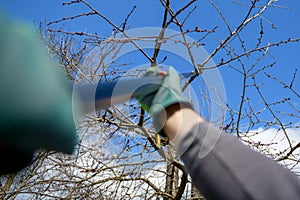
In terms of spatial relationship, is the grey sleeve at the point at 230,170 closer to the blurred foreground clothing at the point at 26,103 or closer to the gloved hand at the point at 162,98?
the gloved hand at the point at 162,98

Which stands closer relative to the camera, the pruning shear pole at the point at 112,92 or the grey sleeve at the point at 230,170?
the grey sleeve at the point at 230,170

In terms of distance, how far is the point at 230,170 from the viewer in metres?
0.43

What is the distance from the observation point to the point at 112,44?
1942 millimetres

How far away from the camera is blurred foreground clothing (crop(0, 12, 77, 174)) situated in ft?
1.69

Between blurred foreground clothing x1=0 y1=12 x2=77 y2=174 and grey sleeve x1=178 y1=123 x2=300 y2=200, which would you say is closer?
grey sleeve x1=178 y1=123 x2=300 y2=200

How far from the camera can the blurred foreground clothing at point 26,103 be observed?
516 millimetres

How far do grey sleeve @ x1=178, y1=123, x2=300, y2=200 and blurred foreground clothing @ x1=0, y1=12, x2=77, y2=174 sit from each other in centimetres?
21

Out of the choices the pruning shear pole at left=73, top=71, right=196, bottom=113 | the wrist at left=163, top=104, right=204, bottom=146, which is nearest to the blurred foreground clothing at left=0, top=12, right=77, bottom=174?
the pruning shear pole at left=73, top=71, right=196, bottom=113

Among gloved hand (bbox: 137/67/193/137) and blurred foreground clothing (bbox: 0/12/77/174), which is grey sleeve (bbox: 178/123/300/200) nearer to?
gloved hand (bbox: 137/67/193/137)

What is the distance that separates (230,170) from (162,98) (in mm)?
153

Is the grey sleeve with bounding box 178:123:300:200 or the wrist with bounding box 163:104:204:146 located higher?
the wrist with bounding box 163:104:204:146

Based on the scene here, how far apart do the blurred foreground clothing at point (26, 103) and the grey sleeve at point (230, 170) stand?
8.5 inches

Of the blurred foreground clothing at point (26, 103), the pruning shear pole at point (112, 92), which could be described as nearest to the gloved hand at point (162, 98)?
the pruning shear pole at point (112, 92)

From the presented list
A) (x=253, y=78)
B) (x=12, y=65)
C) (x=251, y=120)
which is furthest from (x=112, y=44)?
(x=12, y=65)
